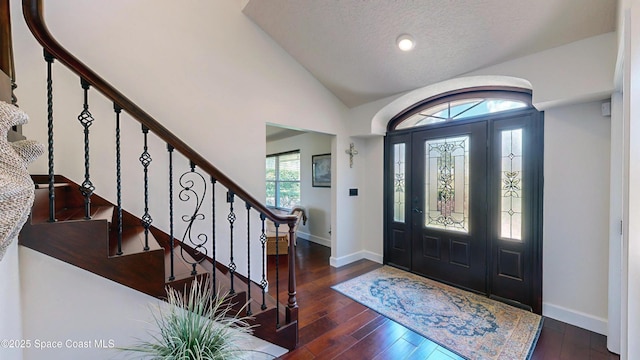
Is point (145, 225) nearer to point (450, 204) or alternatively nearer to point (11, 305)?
point (11, 305)

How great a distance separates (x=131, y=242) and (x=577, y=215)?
3651mm

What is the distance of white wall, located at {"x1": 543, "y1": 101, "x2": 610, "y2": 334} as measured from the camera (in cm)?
219

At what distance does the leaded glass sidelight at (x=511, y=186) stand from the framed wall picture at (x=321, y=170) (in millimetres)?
2777

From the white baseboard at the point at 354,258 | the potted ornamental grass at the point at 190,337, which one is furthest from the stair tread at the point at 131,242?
the white baseboard at the point at 354,258

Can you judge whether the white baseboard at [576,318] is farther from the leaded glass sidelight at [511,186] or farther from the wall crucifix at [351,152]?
the wall crucifix at [351,152]

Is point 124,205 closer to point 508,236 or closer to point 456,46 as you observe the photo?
point 456,46

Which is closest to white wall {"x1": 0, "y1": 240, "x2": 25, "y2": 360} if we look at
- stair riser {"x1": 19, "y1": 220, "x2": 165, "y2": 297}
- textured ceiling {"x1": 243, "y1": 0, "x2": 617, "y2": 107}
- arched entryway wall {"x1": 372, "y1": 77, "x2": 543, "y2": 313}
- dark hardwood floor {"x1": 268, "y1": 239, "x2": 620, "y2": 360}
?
stair riser {"x1": 19, "y1": 220, "x2": 165, "y2": 297}

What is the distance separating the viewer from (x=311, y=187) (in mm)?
5305

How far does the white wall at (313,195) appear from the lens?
16.3 feet

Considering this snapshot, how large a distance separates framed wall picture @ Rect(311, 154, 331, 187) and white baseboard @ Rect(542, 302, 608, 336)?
11.1 feet

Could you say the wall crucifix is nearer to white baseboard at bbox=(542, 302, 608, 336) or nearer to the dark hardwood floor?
the dark hardwood floor

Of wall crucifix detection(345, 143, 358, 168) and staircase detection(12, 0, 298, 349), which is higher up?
wall crucifix detection(345, 143, 358, 168)

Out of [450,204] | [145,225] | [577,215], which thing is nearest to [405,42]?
[450,204]

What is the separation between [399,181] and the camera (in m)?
3.73
